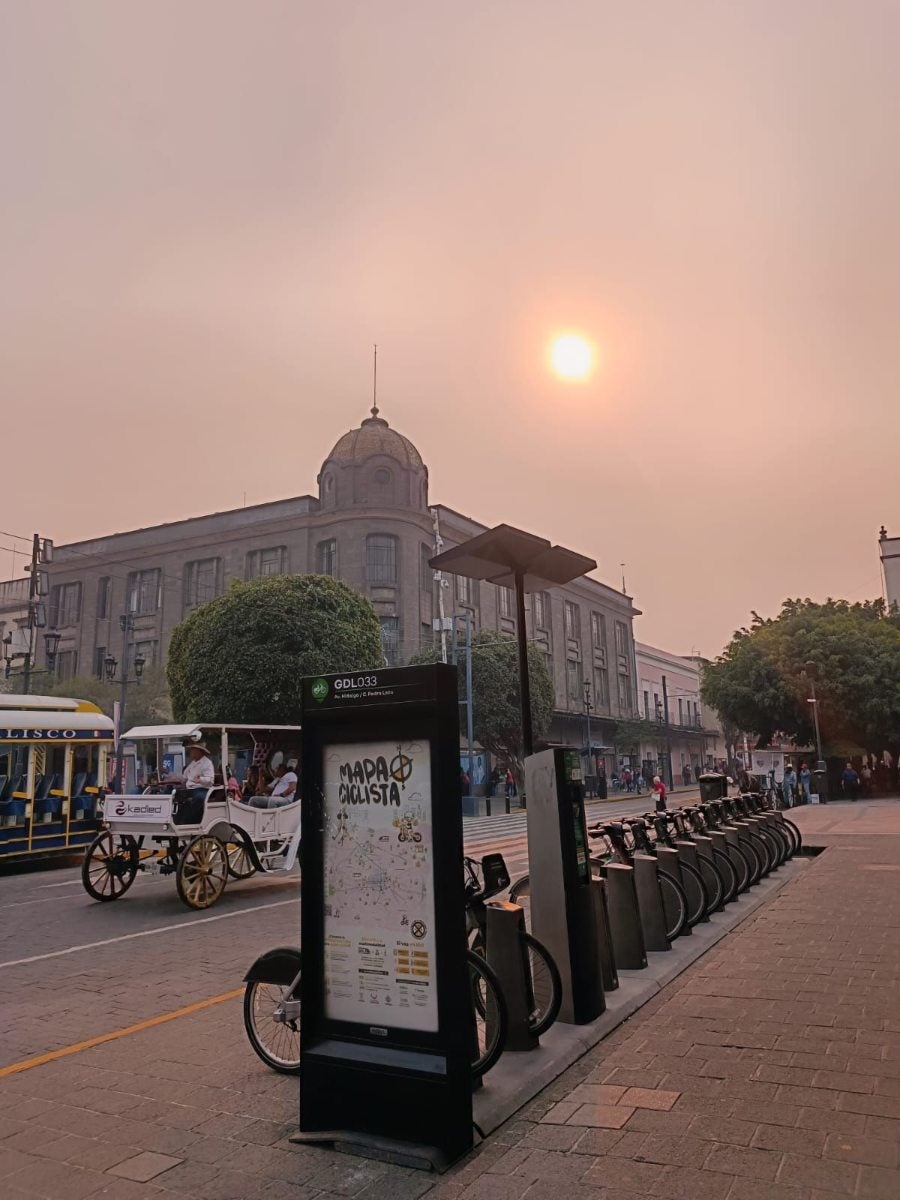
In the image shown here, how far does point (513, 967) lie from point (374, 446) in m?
48.0

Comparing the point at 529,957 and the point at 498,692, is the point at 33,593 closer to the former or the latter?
the point at 498,692

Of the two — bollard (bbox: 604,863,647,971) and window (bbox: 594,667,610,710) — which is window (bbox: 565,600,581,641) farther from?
bollard (bbox: 604,863,647,971)

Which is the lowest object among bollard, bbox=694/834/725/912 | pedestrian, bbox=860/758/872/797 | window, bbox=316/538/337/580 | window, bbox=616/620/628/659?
bollard, bbox=694/834/725/912

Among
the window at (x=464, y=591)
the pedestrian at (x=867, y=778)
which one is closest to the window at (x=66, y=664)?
the window at (x=464, y=591)

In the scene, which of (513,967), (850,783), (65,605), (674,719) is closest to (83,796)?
(513,967)

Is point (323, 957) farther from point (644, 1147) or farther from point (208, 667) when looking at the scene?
point (208, 667)

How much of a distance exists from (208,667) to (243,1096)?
27.2 m

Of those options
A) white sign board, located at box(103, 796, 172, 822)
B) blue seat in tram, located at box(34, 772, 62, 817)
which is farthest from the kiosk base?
blue seat in tram, located at box(34, 772, 62, 817)

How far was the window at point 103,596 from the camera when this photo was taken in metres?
55.4

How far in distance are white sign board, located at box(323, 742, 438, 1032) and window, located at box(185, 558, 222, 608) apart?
49876 millimetres

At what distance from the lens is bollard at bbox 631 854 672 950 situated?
7395 millimetres

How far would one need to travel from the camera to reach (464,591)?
176ft

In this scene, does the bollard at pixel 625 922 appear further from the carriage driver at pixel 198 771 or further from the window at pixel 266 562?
the window at pixel 266 562

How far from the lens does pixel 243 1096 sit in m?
4.49
